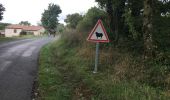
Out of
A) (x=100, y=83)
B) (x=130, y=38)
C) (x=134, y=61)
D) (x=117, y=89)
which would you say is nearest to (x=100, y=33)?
(x=134, y=61)

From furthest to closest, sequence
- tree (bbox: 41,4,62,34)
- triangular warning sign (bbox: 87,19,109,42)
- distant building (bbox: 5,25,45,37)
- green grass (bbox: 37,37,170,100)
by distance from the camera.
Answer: tree (bbox: 41,4,62,34) < distant building (bbox: 5,25,45,37) < triangular warning sign (bbox: 87,19,109,42) < green grass (bbox: 37,37,170,100)

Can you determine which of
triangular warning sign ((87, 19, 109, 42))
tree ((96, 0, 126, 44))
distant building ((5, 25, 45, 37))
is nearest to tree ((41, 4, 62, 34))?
distant building ((5, 25, 45, 37))

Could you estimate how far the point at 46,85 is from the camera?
28.6 ft

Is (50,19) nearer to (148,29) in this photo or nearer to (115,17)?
(115,17)

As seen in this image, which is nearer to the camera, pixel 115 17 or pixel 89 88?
pixel 89 88

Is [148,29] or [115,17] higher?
[115,17]

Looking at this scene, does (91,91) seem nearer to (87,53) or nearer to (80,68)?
(80,68)

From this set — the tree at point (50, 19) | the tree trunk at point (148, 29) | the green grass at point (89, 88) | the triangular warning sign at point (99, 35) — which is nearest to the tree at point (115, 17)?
the tree trunk at point (148, 29)

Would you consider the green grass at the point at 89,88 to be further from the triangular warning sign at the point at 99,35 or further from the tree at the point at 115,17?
the tree at the point at 115,17

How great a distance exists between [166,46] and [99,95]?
6.10 metres

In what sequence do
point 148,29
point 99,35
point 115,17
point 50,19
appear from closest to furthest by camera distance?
1. point 99,35
2. point 148,29
3. point 115,17
4. point 50,19

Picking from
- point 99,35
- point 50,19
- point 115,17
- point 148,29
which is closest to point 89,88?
point 99,35

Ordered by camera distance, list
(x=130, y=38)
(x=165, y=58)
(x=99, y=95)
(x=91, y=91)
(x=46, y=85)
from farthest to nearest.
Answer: (x=130, y=38)
(x=165, y=58)
(x=46, y=85)
(x=91, y=91)
(x=99, y=95)

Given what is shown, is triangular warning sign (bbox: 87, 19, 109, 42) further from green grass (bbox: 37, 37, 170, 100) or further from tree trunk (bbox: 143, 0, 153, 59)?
tree trunk (bbox: 143, 0, 153, 59)
